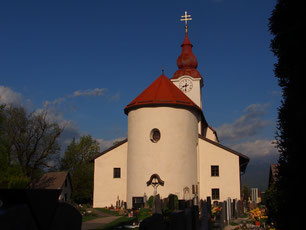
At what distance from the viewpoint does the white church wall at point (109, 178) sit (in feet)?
98.5

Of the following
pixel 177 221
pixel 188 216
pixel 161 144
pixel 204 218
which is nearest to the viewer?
pixel 177 221

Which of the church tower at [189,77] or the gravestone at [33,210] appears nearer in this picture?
the gravestone at [33,210]

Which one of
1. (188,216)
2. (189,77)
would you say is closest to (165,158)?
(189,77)

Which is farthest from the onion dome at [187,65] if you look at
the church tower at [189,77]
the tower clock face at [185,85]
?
the tower clock face at [185,85]

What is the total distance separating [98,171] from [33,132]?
1133 cm

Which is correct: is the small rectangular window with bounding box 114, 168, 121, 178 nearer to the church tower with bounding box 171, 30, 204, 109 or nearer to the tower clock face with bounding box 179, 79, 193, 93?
the church tower with bounding box 171, 30, 204, 109

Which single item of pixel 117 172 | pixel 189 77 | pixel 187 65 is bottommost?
pixel 117 172

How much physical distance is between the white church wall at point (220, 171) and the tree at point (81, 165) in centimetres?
2603

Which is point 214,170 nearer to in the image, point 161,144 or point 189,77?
point 161,144

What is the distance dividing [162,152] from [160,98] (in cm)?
461

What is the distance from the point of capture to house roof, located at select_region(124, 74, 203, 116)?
2712 cm

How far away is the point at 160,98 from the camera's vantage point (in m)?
27.4

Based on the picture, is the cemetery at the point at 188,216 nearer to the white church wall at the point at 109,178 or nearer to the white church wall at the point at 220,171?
the white church wall at the point at 109,178

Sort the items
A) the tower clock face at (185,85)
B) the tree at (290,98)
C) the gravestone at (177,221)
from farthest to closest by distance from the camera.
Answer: the tower clock face at (185,85) → the tree at (290,98) → the gravestone at (177,221)
